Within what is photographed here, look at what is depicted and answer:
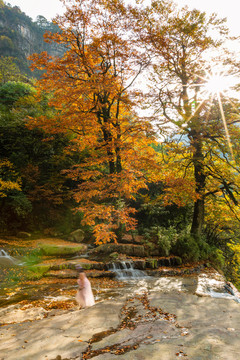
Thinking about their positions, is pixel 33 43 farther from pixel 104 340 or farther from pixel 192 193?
pixel 104 340

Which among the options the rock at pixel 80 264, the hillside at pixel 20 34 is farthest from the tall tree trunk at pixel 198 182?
the hillside at pixel 20 34

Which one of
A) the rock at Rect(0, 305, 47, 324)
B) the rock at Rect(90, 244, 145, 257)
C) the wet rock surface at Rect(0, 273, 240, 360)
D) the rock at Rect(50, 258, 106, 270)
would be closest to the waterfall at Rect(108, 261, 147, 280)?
the rock at Rect(50, 258, 106, 270)

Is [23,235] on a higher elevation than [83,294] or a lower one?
higher

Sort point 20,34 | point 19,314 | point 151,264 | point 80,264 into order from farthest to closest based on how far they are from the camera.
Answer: point 20,34 < point 151,264 < point 80,264 < point 19,314

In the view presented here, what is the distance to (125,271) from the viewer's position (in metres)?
9.77

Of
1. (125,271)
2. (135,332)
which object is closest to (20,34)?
(125,271)

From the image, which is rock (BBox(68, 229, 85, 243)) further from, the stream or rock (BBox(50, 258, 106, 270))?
the stream

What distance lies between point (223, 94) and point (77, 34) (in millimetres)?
6975

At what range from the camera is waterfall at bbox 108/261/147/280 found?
376 inches

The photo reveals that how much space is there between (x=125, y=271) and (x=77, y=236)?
5.93 metres

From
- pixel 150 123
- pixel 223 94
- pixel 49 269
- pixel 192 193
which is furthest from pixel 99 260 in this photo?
pixel 223 94

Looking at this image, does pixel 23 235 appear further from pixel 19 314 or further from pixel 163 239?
pixel 19 314

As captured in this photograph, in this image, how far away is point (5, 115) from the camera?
53.5ft

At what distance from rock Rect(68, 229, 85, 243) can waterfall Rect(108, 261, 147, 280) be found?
17.3 feet
